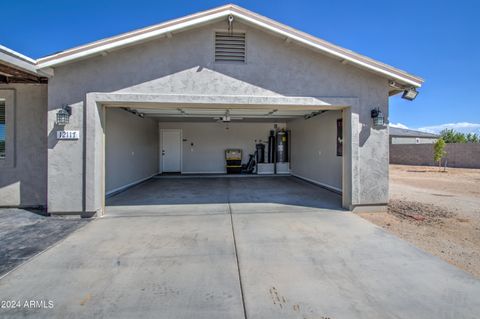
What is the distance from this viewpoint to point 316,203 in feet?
20.3

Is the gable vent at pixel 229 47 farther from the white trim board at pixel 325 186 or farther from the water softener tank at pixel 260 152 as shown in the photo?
the water softener tank at pixel 260 152

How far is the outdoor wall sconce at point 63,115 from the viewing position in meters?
4.57

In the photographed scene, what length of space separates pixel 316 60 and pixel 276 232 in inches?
141

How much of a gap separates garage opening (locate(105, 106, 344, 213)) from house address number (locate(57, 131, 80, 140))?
1.97 metres

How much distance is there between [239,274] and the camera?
2779 mm

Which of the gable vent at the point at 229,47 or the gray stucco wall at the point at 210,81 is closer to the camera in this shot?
the gray stucco wall at the point at 210,81

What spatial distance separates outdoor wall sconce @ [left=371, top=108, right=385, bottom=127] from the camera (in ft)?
17.0

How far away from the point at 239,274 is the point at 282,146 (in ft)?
31.6

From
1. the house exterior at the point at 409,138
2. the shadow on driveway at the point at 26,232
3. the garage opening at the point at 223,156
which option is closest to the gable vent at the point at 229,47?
the garage opening at the point at 223,156

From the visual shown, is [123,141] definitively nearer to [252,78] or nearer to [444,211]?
[252,78]

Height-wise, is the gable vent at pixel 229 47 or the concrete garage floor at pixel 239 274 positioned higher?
the gable vent at pixel 229 47

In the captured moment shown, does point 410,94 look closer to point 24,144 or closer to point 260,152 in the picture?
point 260,152

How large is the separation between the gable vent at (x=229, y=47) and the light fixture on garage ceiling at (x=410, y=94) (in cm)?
369

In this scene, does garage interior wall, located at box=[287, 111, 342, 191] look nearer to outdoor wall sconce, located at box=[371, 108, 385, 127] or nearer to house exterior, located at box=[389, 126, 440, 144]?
outdoor wall sconce, located at box=[371, 108, 385, 127]
